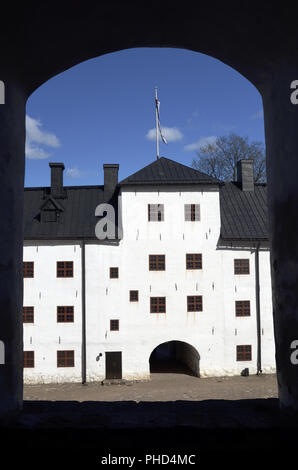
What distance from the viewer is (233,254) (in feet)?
70.8

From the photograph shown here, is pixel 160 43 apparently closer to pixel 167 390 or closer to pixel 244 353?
pixel 167 390

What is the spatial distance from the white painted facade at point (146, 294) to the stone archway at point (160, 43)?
17.8 meters

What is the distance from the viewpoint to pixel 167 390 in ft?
60.3

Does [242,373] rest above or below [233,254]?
below

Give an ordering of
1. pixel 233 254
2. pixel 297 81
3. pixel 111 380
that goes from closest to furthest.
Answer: pixel 297 81
pixel 111 380
pixel 233 254

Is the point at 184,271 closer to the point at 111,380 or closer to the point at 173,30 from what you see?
the point at 111,380

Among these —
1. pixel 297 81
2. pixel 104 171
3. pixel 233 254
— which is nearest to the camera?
pixel 297 81

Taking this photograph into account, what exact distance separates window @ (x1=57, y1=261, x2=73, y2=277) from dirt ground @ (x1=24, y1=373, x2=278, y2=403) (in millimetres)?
6547

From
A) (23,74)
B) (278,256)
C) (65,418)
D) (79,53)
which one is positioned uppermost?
(79,53)

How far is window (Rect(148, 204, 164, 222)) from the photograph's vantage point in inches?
842

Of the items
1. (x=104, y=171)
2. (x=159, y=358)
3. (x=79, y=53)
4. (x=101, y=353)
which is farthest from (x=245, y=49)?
(x=159, y=358)

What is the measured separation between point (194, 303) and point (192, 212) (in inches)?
227

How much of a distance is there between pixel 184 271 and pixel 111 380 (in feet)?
26.0

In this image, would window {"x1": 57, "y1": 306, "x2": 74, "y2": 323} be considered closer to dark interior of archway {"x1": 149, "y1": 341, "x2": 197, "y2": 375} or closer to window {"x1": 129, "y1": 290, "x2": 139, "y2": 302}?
window {"x1": 129, "y1": 290, "x2": 139, "y2": 302}
